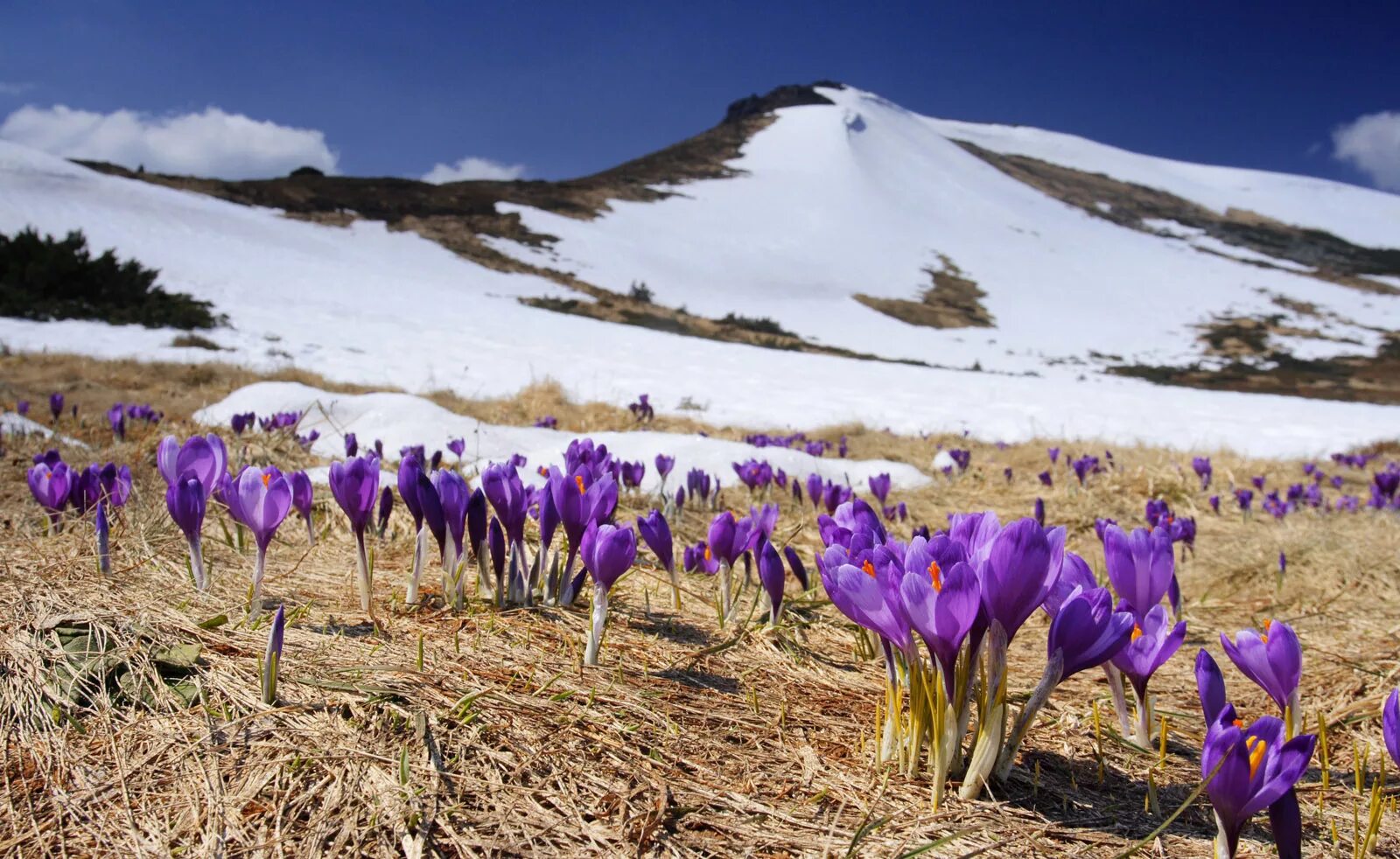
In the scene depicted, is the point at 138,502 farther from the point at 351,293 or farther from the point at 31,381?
the point at 351,293

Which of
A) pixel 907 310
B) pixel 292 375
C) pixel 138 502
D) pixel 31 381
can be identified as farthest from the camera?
pixel 907 310

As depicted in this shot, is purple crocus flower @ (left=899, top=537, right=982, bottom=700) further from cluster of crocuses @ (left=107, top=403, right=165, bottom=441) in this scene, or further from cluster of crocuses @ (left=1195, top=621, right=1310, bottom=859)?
cluster of crocuses @ (left=107, top=403, right=165, bottom=441)

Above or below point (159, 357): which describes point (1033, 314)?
above


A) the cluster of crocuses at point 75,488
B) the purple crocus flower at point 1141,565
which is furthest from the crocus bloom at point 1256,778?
the cluster of crocuses at point 75,488

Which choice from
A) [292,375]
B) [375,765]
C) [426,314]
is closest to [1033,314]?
[426,314]

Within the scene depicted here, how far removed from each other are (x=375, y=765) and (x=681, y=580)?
4.93 ft

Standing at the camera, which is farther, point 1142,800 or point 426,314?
point 426,314

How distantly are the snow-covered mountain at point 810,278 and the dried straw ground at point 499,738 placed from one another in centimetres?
744

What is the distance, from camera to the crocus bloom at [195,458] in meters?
1.86

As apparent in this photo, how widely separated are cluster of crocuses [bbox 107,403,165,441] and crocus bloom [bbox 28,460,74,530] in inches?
81.2

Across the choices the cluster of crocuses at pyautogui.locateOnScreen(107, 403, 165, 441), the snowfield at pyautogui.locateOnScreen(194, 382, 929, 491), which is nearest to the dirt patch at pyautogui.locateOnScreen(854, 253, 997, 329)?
the snowfield at pyautogui.locateOnScreen(194, 382, 929, 491)

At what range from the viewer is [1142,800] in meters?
1.27

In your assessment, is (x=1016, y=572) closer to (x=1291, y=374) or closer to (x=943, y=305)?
(x=1291, y=374)

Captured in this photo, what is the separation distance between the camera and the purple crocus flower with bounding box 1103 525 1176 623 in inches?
60.6
